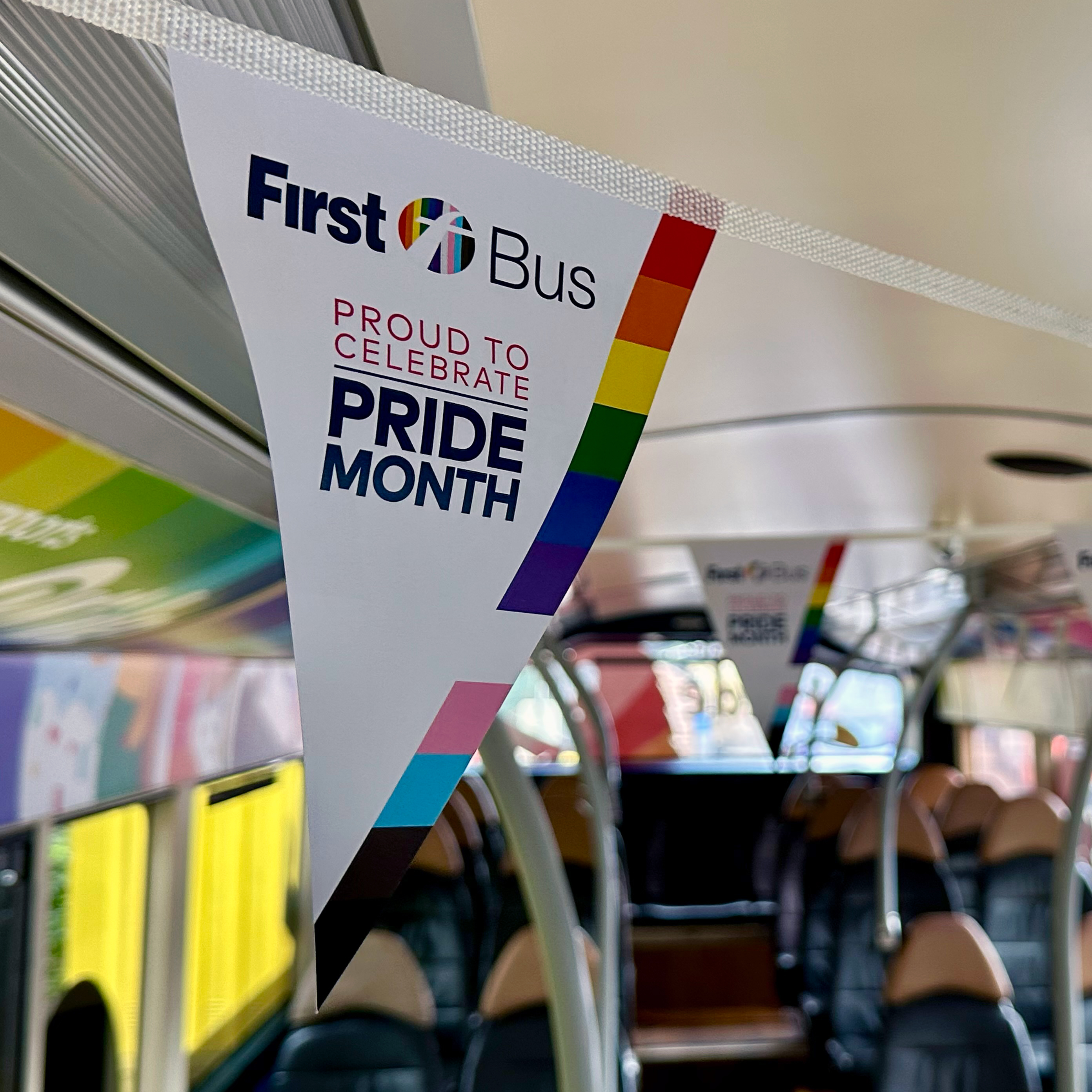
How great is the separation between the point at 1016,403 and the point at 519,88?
1.44 m

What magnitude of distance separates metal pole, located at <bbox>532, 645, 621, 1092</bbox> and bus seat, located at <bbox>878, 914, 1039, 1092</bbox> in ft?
2.50

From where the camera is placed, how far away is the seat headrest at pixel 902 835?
15.3ft

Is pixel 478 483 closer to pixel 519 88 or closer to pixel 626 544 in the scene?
pixel 519 88

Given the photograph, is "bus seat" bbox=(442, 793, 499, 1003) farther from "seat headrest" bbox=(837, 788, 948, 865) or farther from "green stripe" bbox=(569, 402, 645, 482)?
"green stripe" bbox=(569, 402, 645, 482)

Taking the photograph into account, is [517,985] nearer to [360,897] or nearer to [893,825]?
[360,897]

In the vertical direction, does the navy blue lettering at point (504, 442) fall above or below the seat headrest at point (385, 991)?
above

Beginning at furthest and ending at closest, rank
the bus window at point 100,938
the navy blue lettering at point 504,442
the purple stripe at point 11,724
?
the bus window at point 100,938, the purple stripe at point 11,724, the navy blue lettering at point 504,442

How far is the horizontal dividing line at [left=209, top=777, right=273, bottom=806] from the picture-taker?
3934 millimetres

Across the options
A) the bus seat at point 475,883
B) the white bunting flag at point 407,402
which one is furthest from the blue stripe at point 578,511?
the bus seat at point 475,883

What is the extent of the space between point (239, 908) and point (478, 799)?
239 cm

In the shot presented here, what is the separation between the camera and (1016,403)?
81.6 inches

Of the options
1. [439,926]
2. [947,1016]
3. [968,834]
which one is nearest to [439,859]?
[439,926]

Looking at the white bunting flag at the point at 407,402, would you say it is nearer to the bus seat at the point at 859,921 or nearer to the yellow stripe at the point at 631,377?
the yellow stripe at the point at 631,377

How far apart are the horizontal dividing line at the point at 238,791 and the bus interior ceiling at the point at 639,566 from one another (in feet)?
0.10
